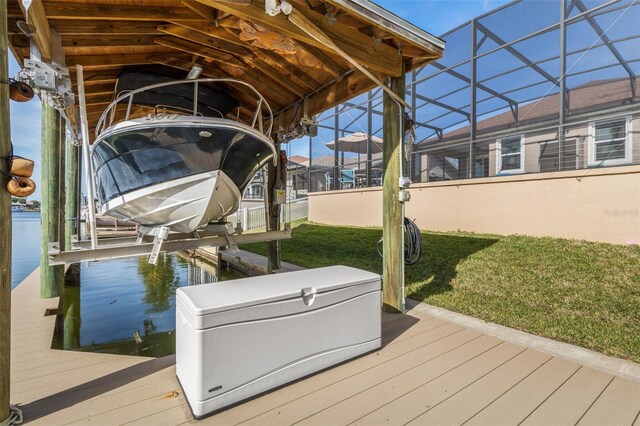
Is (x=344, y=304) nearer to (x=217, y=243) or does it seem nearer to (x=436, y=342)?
(x=436, y=342)

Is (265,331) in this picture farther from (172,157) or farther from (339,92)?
(339,92)

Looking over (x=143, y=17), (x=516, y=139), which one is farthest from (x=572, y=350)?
(x=516, y=139)

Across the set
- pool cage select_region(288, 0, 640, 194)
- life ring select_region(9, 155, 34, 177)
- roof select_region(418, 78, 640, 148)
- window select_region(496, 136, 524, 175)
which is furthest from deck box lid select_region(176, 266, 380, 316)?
roof select_region(418, 78, 640, 148)

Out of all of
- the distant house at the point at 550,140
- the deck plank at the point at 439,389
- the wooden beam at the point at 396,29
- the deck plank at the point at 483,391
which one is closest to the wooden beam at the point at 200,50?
the wooden beam at the point at 396,29

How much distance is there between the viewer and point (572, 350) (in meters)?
2.19

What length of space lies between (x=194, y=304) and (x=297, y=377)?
0.79 m

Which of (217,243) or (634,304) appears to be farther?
(217,243)

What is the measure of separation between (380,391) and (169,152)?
286 cm

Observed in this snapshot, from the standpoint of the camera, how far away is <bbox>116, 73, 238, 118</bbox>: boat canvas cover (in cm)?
348

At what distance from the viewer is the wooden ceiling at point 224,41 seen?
2.31 meters

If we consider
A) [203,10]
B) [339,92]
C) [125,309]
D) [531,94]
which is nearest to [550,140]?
[531,94]

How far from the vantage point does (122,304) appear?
430 cm

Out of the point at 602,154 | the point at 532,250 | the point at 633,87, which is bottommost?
the point at 532,250

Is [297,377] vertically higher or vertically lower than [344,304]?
lower
